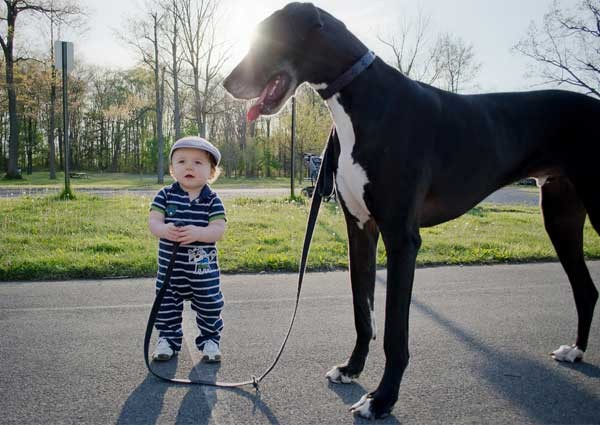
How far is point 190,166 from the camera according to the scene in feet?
10.6

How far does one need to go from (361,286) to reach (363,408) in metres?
0.70

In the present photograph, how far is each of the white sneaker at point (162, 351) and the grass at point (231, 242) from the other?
2.31 meters

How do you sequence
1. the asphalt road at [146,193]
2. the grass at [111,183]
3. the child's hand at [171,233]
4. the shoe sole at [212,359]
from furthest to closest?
1. the grass at [111,183]
2. the asphalt road at [146,193]
3. the shoe sole at [212,359]
4. the child's hand at [171,233]

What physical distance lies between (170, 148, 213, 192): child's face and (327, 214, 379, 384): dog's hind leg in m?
1.03

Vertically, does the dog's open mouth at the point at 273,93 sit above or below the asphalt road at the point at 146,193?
above

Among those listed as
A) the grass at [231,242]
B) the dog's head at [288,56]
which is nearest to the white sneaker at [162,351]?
the dog's head at [288,56]

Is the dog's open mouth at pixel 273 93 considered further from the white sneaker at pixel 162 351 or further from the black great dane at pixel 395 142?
the white sneaker at pixel 162 351

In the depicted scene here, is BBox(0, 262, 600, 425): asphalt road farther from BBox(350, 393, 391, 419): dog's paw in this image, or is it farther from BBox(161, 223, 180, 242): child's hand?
BBox(161, 223, 180, 242): child's hand

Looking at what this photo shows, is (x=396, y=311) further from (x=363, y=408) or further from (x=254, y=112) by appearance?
(x=254, y=112)

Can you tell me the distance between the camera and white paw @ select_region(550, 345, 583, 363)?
3242 millimetres

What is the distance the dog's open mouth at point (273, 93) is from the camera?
2525 mm

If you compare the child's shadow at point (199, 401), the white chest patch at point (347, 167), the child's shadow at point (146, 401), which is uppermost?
the white chest patch at point (347, 167)

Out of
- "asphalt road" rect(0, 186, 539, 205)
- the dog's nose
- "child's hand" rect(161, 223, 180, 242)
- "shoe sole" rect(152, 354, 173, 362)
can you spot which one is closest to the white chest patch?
the dog's nose

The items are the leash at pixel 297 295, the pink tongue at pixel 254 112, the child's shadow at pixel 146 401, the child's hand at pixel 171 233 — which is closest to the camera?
the child's shadow at pixel 146 401
